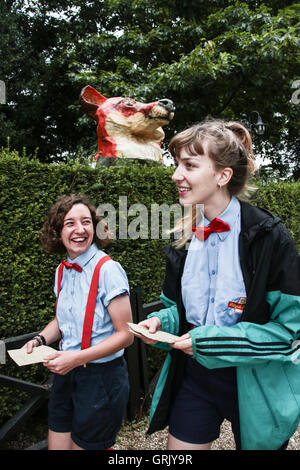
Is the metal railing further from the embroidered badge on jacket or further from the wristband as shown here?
the embroidered badge on jacket

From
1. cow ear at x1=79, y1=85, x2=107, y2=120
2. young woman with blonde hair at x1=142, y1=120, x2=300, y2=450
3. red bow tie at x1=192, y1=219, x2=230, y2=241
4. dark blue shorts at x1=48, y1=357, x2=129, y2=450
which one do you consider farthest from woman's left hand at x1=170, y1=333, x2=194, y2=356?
cow ear at x1=79, y1=85, x2=107, y2=120

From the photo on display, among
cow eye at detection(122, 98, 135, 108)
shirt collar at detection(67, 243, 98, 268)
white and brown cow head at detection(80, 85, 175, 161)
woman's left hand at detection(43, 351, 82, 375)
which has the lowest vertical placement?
woman's left hand at detection(43, 351, 82, 375)

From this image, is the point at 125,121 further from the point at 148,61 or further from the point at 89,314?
the point at 148,61

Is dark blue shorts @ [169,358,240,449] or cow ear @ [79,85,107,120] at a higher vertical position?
cow ear @ [79,85,107,120]

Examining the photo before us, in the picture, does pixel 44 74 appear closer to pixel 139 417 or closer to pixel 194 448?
pixel 139 417

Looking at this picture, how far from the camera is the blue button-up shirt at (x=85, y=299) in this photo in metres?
1.94

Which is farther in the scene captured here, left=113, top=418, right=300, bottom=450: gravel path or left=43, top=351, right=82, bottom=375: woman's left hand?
left=113, top=418, right=300, bottom=450: gravel path

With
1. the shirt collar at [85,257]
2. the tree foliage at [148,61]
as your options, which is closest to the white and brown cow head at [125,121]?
the shirt collar at [85,257]

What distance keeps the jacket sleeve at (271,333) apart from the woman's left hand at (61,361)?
63 cm

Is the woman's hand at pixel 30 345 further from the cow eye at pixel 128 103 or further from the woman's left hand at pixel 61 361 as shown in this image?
the cow eye at pixel 128 103

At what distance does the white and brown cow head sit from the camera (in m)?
4.36

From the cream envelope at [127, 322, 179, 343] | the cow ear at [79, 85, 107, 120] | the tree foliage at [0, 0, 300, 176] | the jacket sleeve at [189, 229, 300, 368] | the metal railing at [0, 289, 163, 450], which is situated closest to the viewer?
the jacket sleeve at [189, 229, 300, 368]

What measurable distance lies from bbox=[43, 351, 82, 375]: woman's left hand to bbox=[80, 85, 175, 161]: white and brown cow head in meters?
2.91

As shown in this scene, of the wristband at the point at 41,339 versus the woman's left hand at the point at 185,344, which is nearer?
the woman's left hand at the point at 185,344
